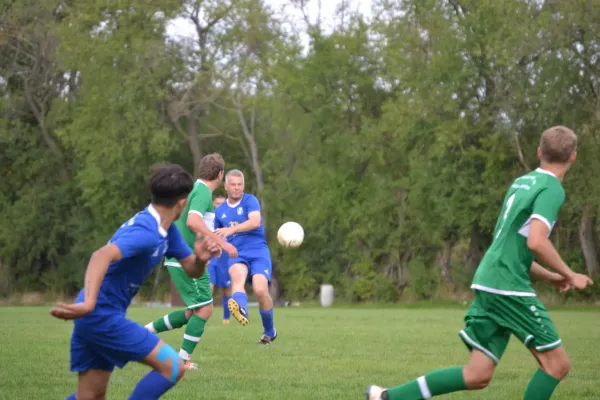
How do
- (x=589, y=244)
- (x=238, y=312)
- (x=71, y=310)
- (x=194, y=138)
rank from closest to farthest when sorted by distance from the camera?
(x=71, y=310)
(x=238, y=312)
(x=589, y=244)
(x=194, y=138)

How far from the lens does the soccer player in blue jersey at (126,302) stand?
5.47 m

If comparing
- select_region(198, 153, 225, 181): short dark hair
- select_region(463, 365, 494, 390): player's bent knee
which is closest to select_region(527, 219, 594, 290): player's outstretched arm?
select_region(463, 365, 494, 390): player's bent knee

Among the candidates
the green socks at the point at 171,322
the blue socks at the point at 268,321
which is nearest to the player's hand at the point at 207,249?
the green socks at the point at 171,322

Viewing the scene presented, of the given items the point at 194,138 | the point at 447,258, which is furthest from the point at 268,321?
the point at 194,138

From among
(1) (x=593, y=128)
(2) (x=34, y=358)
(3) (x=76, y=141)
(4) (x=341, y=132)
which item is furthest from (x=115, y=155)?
(2) (x=34, y=358)

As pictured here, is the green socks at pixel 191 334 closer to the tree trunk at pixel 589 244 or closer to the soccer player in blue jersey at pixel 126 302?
the soccer player in blue jersey at pixel 126 302

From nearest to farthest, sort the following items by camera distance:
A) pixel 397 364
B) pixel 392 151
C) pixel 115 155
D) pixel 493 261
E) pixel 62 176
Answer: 1. pixel 493 261
2. pixel 397 364
3. pixel 392 151
4. pixel 115 155
5. pixel 62 176

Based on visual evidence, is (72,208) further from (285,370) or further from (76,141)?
(285,370)

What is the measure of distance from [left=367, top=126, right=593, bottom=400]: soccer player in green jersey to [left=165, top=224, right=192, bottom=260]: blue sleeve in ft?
4.53

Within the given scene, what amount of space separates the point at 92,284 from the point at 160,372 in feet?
2.22

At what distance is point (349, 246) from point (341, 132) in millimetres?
4433

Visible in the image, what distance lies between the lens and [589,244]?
108ft

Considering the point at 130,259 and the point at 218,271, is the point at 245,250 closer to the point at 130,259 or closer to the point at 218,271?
the point at 218,271

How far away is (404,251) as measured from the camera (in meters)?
38.7
